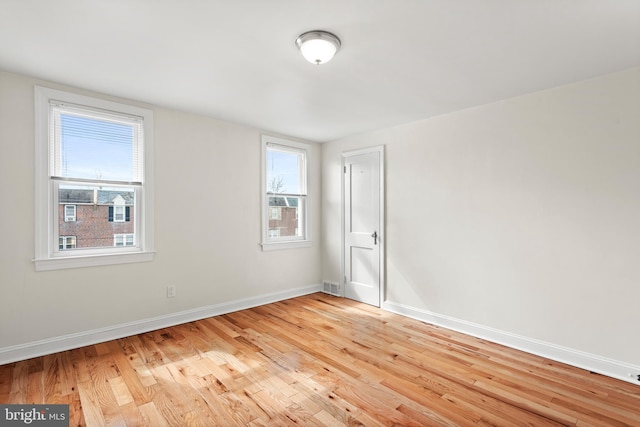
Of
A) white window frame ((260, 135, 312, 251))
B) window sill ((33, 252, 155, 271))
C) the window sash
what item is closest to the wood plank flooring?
window sill ((33, 252, 155, 271))

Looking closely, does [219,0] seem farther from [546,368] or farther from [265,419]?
[546,368]

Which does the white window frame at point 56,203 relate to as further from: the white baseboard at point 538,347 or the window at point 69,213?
the white baseboard at point 538,347

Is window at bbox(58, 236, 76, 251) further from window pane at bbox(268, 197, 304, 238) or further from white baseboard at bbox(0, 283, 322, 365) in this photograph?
window pane at bbox(268, 197, 304, 238)

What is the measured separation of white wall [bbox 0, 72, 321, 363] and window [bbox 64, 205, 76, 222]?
0.24 m

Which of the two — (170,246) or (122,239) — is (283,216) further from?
(122,239)

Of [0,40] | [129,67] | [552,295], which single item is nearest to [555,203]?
[552,295]

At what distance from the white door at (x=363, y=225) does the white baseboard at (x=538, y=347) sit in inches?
26.5

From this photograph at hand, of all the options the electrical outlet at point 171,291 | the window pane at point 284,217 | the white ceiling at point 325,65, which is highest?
the white ceiling at point 325,65

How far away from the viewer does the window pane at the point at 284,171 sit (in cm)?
457

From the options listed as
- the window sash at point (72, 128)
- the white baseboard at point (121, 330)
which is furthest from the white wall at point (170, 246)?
the window sash at point (72, 128)

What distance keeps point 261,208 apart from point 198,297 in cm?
139

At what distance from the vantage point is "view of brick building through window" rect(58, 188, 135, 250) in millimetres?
2959

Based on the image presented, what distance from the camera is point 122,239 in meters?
3.30

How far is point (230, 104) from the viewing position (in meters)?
3.40
